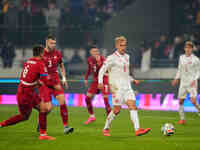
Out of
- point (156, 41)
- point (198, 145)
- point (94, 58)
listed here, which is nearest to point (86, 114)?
point (94, 58)

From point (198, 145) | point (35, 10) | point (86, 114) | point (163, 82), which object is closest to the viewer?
point (198, 145)

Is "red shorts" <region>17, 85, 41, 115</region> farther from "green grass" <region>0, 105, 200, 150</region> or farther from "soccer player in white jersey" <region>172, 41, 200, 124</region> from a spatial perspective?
"soccer player in white jersey" <region>172, 41, 200, 124</region>

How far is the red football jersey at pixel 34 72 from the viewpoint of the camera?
27.5 feet

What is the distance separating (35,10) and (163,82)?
7.01 meters

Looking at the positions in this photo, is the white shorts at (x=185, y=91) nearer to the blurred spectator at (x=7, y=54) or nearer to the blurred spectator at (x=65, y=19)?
the blurred spectator at (x=65, y=19)

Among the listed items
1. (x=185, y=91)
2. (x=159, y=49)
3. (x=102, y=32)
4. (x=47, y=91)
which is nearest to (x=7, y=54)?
(x=102, y=32)

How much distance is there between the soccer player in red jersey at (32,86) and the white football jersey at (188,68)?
15.3ft

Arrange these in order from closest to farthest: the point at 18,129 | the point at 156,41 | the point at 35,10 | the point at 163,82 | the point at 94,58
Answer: the point at 18,129 → the point at 94,58 → the point at 163,82 → the point at 156,41 → the point at 35,10

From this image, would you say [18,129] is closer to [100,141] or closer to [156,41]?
[100,141]

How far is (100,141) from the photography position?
8602 mm

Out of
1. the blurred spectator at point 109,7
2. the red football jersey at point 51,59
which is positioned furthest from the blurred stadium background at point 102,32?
the red football jersey at point 51,59

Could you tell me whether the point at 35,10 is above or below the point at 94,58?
above

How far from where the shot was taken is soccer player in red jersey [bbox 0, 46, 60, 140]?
840cm

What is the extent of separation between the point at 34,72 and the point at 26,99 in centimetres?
59
